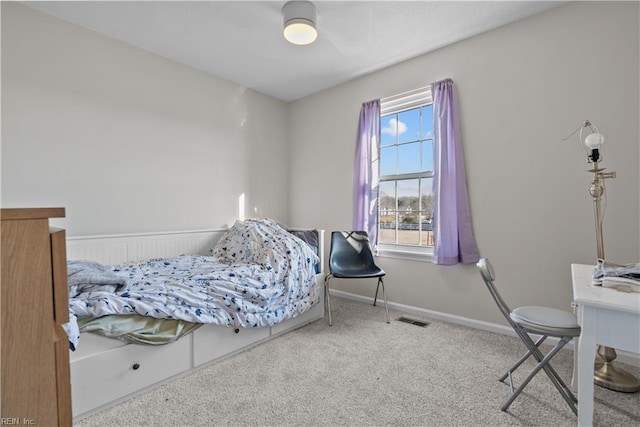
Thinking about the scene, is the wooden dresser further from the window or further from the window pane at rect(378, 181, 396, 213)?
the window pane at rect(378, 181, 396, 213)

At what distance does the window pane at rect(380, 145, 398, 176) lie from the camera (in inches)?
130

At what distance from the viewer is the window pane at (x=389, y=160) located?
3297 mm

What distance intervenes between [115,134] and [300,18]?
6.23ft

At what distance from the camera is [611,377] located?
1752 mm

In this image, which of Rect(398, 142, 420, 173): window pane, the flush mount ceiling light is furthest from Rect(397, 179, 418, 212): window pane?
the flush mount ceiling light

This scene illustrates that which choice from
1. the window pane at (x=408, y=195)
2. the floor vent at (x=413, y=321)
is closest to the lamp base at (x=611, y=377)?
the floor vent at (x=413, y=321)

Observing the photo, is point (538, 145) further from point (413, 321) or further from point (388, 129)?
point (413, 321)

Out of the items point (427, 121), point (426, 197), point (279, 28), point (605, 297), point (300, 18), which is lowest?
point (605, 297)

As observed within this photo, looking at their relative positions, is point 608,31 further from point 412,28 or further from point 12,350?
point 12,350

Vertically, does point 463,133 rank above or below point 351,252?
above

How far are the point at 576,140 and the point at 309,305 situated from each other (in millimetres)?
2428

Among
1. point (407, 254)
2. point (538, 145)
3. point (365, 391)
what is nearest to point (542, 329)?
point (365, 391)

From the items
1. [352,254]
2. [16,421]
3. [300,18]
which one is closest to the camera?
[16,421]

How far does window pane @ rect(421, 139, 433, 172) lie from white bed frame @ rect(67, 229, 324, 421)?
1558mm
